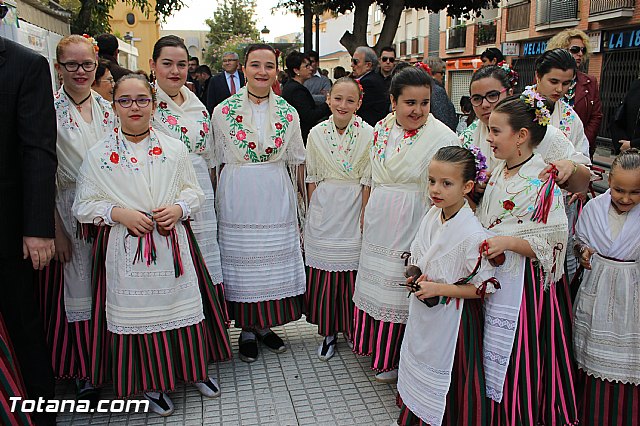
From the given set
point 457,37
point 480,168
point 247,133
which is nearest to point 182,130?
point 247,133

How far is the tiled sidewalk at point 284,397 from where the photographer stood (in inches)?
123

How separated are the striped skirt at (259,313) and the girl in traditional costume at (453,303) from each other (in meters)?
1.32

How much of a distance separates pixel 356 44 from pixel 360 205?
33.7 feet

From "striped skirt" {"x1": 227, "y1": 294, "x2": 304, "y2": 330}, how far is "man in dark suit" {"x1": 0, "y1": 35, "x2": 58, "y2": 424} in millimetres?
1326

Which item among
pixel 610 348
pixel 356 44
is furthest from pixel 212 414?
pixel 356 44

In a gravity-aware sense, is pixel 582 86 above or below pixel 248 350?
above

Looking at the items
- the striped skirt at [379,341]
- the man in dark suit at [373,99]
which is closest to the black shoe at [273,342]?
the striped skirt at [379,341]

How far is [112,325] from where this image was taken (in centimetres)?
301

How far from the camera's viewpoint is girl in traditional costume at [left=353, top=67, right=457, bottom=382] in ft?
10.5

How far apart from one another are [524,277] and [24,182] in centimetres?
234

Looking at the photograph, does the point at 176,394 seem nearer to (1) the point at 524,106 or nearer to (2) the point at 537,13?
(1) the point at 524,106

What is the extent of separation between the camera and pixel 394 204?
3264 millimetres

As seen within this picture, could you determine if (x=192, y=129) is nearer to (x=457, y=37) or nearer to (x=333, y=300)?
(x=333, y=300)

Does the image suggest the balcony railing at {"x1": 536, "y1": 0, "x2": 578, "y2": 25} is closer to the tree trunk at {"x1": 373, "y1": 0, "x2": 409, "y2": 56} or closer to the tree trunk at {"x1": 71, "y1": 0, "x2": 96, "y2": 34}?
the tree trunk at {"x1": 373, "y1": 0, "x2": 409, "y2": 56}
